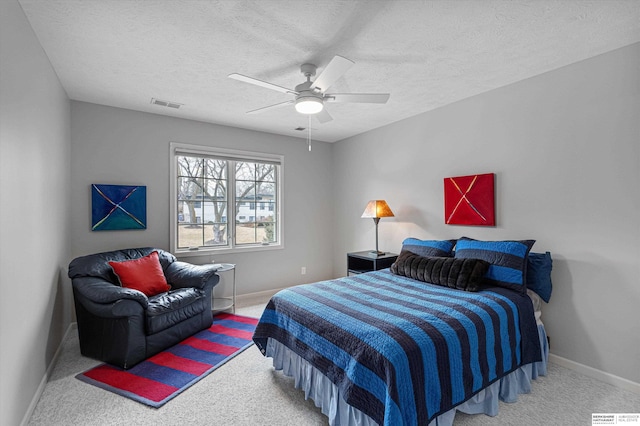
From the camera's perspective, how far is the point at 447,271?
2697mm

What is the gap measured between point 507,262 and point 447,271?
1.62ft

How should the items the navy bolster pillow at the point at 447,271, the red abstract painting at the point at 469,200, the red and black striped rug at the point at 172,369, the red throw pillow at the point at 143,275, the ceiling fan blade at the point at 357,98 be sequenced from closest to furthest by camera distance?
the red and black striped rug at the point at 172,369
the ceiling fan blade at the point at 357,98
the navy bolster pillow at the point at 447,271
the red throw pillow at the point at 143,275
the red abstract painting at the point at 469,200

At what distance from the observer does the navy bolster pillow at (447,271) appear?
2559mm

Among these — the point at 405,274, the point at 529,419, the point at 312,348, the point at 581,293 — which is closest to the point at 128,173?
the point at 312,348

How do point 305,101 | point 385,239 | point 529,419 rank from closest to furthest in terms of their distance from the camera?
point 529,419
point 305,101
point 385,239

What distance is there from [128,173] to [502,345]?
4206 millimetres

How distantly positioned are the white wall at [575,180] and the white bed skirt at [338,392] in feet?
1.36

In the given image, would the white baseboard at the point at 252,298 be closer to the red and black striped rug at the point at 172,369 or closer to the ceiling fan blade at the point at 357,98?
the red and black striped rug at the point at 172,369

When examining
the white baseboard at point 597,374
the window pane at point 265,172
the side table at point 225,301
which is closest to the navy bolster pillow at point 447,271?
the white baseboard at point 597,374

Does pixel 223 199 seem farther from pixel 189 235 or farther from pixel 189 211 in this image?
pixel 189 235

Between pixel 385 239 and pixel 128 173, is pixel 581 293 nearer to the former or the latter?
pixel 385 239

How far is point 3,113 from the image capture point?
162 cm

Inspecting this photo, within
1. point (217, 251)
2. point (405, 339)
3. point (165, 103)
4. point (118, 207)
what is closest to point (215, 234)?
point (217, 251)

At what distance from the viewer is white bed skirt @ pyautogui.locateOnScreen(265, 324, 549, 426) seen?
5.84ft
